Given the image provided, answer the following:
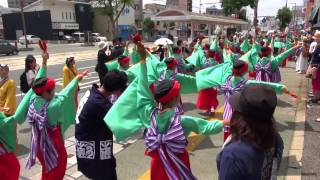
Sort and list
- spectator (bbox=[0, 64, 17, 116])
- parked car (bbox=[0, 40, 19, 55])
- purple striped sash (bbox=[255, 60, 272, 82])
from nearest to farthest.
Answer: spectator (bbox=[0, 64, 17, 116]) → purple striped sash (bbox=[255, 60, 272, 82]) → parked car (bbox=[0, 40, 19, 55])

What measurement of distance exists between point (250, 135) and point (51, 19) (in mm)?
64282

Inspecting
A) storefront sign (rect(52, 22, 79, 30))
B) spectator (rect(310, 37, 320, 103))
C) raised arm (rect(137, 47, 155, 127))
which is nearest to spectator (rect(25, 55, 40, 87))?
raised arm (rect(137, 47, 155, 127))

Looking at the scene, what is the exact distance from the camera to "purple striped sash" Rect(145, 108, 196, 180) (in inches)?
134

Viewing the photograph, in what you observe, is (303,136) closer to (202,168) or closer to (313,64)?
(202,168)

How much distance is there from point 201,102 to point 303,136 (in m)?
2.59

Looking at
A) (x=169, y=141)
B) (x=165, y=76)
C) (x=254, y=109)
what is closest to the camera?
(x=254, y=109)

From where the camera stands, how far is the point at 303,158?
18.6 feet

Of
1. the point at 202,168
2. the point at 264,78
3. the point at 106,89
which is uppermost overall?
the point at 106,89

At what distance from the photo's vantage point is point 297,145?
633 centimetres

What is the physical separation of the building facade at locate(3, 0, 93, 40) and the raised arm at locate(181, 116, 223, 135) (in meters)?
62.2

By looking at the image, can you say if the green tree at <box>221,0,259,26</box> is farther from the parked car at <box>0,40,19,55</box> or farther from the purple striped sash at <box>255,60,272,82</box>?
the purple striped sash at <box>255,60,272,82</box>

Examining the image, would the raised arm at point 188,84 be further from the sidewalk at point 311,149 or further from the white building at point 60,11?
the white building at point 60,11

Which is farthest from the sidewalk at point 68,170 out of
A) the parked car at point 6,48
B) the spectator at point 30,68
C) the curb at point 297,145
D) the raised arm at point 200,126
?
the parked car at point 6,48

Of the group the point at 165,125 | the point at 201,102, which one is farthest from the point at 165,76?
the point at 165,125
